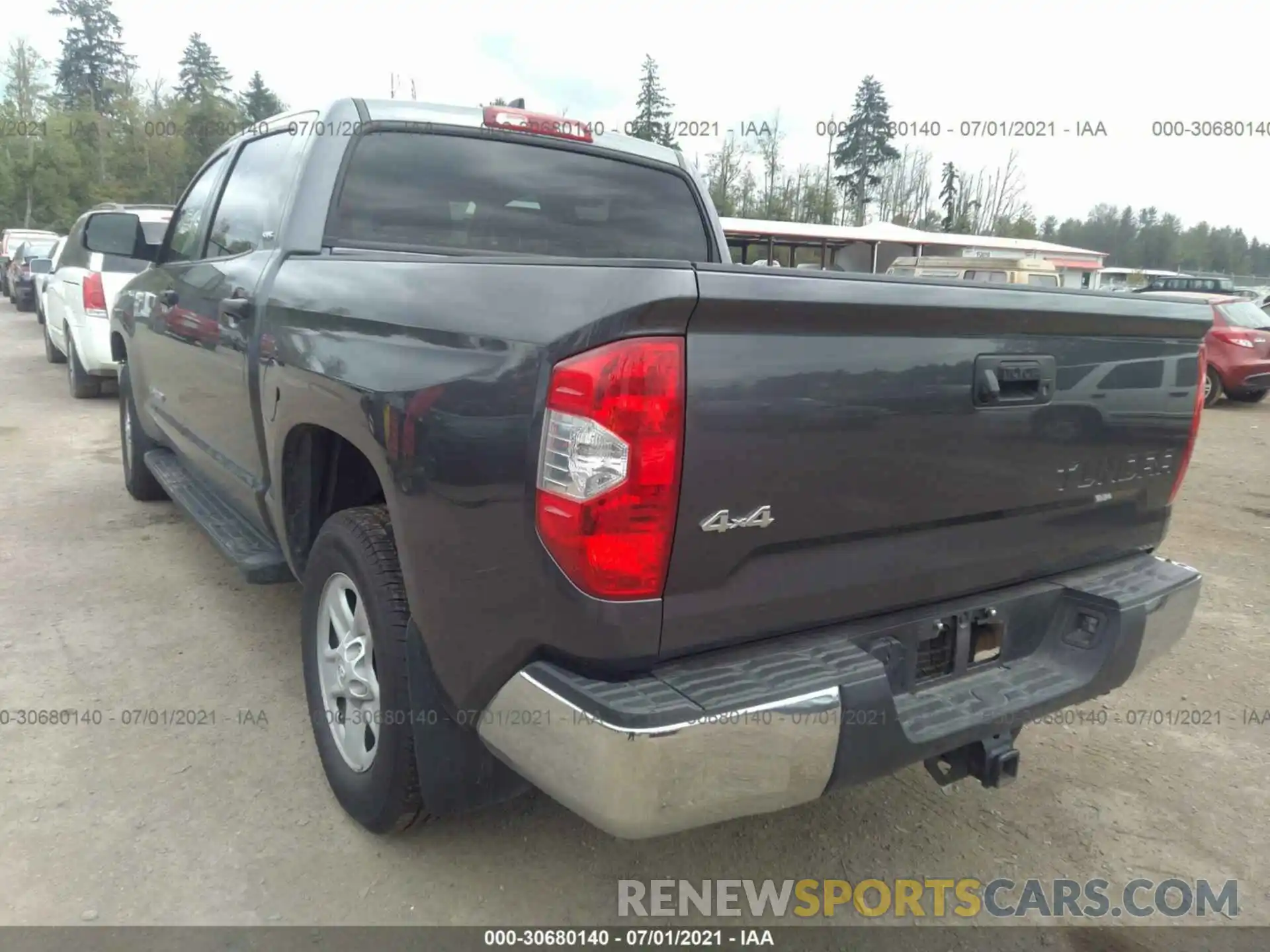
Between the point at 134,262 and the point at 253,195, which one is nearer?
the point at 253,195

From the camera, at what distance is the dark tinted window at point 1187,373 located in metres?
2.54

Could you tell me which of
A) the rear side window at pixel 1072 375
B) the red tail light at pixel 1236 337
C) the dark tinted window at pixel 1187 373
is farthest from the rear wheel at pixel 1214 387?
the rear side window at pixel 1072 375

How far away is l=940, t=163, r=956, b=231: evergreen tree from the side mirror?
52.8 m

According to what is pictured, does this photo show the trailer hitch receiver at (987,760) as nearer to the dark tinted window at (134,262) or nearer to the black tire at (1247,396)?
the dark tinted window at (134,262)

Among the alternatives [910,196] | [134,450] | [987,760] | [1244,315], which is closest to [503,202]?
[987,760]

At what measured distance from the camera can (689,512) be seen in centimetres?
176

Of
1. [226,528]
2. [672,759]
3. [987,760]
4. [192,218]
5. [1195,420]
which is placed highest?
[192,218]

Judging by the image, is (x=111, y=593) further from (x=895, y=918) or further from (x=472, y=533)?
(x=895, y=918)

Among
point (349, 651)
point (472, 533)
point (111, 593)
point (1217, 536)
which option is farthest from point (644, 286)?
point (1217, 536)

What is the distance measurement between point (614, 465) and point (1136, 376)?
60.2 inches

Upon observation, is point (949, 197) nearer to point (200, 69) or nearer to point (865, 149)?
point (865, 149)

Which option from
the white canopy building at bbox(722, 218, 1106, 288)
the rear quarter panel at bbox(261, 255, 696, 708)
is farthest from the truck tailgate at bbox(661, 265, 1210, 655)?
the white canopy building at bbox(722, 218, 1106, 288)

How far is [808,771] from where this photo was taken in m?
1.84

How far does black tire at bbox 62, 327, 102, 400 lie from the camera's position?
9391mm
